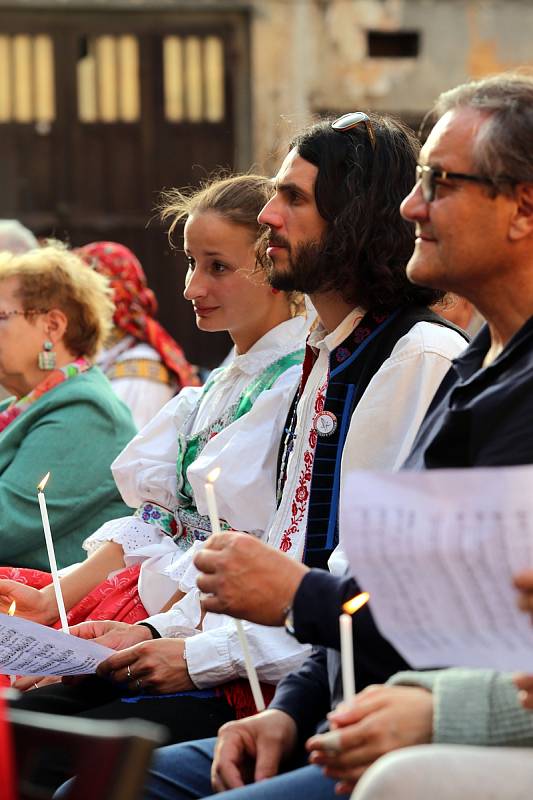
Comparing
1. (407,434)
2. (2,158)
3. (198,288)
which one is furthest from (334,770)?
(2,158)

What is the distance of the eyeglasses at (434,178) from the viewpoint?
211cm

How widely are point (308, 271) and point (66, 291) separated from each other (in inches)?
60.3

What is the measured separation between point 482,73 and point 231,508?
5.90m

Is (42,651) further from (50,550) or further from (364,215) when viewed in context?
(364,215)

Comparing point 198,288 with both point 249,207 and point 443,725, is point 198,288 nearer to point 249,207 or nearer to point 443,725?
point 249,207

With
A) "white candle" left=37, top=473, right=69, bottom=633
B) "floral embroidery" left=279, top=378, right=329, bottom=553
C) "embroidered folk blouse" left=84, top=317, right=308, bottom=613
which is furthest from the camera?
"embroidered folk blouse" left=84, top=317, right=308, bottom=613

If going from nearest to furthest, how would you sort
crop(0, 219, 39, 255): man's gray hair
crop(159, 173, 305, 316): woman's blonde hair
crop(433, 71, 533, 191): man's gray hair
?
1. crop(433, 71, 533, 191): man's gray hair
2. crop(159, 173, 305, 316): woman's blonde hair
3. crop(0, 219, 39, 255): man's gray hair

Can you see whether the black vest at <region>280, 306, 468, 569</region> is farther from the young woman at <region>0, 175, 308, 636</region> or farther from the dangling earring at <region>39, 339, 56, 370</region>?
the dangling earring at <region>39, 339, 56, 370</region>

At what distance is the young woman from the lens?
124 inches

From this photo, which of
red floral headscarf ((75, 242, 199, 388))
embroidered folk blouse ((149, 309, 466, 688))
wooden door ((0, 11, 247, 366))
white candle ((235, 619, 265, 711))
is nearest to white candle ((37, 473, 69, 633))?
embroidered folk blouse ((149, 309, 466, 688))

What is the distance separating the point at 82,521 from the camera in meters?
3.83

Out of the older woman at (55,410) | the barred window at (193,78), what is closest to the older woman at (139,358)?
the older woman at (55,410)

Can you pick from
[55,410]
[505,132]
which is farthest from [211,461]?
[505,132]

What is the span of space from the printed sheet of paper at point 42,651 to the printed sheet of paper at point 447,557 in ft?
3.08
